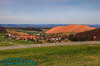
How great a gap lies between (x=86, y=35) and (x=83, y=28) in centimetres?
4683

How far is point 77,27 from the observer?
119m

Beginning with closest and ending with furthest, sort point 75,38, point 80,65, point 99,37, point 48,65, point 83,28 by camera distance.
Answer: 1. point 80,65
2. point 48,65
3. point 99,37
4. point 75,38
5. point 83,28

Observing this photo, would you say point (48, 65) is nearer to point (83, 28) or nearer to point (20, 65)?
point (20, 65)

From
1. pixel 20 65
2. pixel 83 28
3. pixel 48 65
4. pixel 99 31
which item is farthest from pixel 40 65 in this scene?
pixel 83 28

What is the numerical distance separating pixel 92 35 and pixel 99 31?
5.15 metres

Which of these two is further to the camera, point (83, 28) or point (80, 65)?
point (83, 28)

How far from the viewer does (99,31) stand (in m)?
71.8

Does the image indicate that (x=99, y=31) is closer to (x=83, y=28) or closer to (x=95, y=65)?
(x=83, y=28)

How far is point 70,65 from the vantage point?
68.7 ft

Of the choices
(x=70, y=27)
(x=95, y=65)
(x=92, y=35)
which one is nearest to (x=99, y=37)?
(x=92, y=35)

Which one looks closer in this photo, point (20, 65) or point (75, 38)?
point (20, 65)

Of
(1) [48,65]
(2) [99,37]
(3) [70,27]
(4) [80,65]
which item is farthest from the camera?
(3) [70,27]

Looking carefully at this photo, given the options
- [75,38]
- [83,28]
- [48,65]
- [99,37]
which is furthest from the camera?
[83,28]

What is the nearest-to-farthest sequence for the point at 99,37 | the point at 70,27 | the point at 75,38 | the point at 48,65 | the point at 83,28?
the point at 48,65
the point at 99,37
the point at 75,38
the point at 83,28
the point at 70,27
